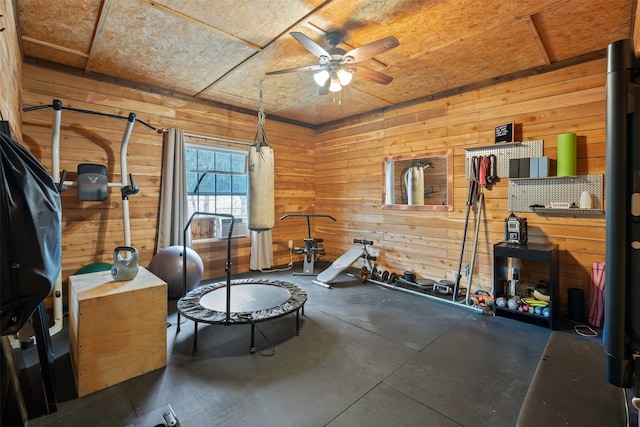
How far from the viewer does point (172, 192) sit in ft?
14.3

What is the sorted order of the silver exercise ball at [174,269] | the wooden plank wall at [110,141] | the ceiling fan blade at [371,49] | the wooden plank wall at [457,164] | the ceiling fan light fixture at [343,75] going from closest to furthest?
the ceiling fan blade at [371,49] → the ceiling fan light fixture at [343,75] → the wooden plank wall at [457,164] → the wooden plank wall at [110,141] → the silver exercise ball at [174,269]

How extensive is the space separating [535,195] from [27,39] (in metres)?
5.69

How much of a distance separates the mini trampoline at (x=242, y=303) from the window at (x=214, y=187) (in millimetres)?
1691

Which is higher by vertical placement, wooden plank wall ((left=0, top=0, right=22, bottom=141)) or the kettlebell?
wooden plank wall ((left=0, top=0, right=22, bottom=141))

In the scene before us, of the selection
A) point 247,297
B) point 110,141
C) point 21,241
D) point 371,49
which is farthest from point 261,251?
point 21,241

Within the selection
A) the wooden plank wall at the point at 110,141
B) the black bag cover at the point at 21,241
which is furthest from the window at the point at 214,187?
the black bag cover at the point at 21,241

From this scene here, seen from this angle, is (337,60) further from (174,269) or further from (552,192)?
(174,269)

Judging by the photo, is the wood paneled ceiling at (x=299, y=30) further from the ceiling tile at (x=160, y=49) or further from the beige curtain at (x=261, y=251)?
the beige curtain at (x=261, y=251)

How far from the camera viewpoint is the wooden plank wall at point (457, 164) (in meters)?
3.30

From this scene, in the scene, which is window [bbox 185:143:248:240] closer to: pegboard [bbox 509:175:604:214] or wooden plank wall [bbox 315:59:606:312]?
wooden plank wall [bbox 315:59:606:312]

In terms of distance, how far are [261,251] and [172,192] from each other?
181cm

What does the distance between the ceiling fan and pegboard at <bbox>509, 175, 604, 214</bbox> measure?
2135mm

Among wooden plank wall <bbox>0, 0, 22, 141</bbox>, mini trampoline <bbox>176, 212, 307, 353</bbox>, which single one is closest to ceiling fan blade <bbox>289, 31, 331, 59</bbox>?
mini trampoline <bbox>176, 212, 307, 353</bbox>

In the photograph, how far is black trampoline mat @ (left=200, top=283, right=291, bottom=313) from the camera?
304 centimetres
